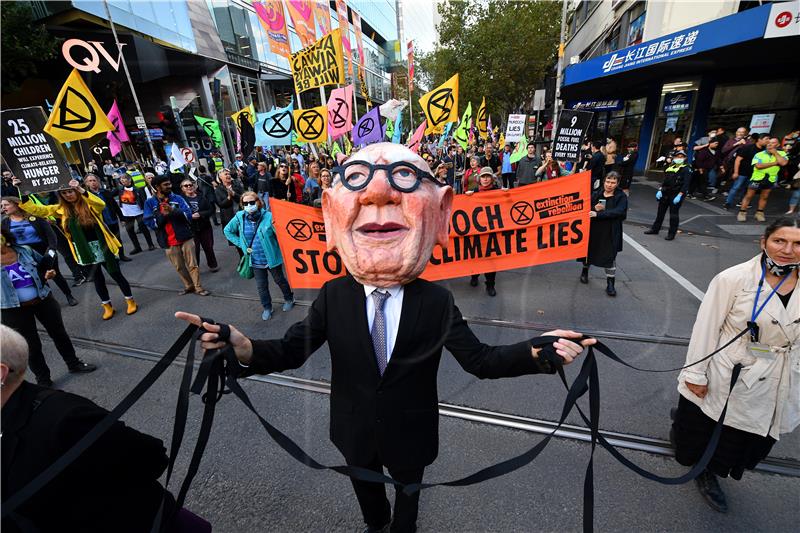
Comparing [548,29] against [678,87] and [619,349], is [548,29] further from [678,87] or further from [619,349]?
[619,349]

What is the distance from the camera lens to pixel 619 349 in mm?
3994

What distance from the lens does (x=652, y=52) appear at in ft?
38.3

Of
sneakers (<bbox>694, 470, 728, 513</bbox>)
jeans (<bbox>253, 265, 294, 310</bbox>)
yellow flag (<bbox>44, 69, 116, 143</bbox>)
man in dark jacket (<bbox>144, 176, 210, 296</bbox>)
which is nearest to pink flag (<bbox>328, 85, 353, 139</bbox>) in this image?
man in dark jacket (<bbox>144, 176, 210, 296</bbox>)

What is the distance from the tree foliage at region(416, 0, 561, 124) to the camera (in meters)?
25.2

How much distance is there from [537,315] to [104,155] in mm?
26703

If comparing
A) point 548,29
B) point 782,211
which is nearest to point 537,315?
point 782,211

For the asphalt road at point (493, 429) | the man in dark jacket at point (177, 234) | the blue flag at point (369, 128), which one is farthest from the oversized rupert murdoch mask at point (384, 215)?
the blue flag at point (369, 128)

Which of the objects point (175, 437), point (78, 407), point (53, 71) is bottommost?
point (175, 437)

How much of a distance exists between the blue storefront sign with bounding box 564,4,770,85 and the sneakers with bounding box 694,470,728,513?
1150 centimetres

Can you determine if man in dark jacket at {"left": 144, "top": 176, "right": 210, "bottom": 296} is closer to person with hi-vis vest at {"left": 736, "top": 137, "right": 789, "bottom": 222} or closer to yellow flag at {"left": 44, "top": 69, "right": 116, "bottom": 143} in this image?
yellow flag at {"left": 44, "top": 69, "right": 116, "bottom": 143}

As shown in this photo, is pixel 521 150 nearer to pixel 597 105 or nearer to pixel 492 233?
pixel 492 233

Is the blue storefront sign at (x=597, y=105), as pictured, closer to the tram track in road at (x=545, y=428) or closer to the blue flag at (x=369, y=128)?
the blue flag at (x=369, y=128)

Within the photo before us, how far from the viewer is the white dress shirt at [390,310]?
1717mm

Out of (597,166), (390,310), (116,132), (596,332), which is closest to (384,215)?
(390,310)
